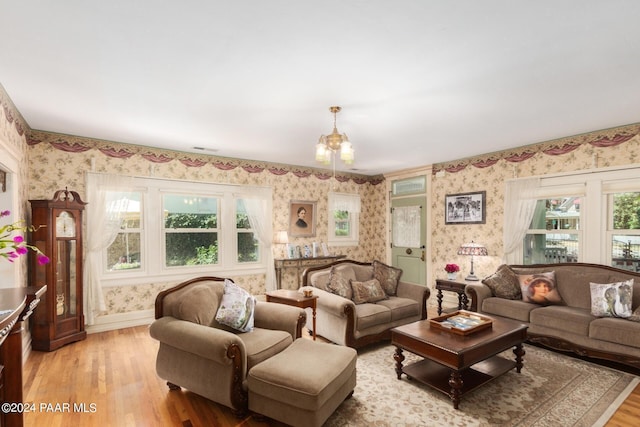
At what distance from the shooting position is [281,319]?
3.06 meters

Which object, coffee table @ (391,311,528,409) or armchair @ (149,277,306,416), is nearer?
armchair @ (149,277,306,416)

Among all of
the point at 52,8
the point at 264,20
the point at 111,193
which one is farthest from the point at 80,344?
the point at 264,20

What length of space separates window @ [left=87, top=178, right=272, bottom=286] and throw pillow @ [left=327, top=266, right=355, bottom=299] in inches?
70.9

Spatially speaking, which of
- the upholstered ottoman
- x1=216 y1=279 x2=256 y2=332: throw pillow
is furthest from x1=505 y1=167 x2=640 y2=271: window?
x1=216 y1=279 x2=256 y2=332: throw pillow

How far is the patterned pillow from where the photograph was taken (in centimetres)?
413

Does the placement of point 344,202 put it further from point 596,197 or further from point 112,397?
point 112,397

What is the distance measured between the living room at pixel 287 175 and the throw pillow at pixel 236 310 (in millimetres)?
2038

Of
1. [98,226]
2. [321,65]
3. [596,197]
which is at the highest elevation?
[321,65]

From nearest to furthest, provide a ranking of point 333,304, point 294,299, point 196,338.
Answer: point 196,338, point 294,299, point 333,304

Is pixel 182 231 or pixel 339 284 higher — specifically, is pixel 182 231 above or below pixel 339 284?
above

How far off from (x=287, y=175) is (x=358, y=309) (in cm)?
302

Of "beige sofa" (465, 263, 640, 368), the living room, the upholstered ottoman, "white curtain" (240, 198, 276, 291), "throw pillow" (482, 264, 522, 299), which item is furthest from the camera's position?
"white curtain" (240, 198, 276, 291)

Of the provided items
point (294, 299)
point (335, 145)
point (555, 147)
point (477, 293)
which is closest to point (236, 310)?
point (294, 299)

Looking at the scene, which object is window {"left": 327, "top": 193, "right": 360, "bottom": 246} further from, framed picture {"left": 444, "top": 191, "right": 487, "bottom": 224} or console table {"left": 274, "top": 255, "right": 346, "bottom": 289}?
framed picture {"left": 444, "top": 191, "right": 487, "bottom": 224}
